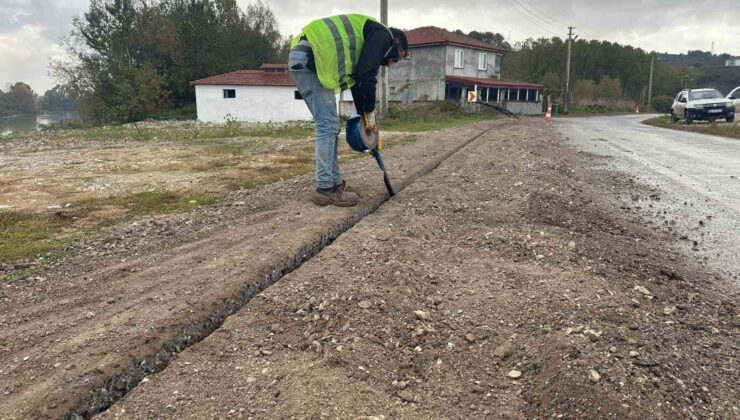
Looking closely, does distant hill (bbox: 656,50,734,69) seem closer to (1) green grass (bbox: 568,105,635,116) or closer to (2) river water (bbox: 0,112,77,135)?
(1) green grass (bbox: 568,105,635,116)

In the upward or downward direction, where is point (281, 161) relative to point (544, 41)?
downward

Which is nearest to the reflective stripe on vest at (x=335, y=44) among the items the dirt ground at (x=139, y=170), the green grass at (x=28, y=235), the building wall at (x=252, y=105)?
the dirt ground at (x=139, y=170)

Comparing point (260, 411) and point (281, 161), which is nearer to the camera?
point (260, 411)

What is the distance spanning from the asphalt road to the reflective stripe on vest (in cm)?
326

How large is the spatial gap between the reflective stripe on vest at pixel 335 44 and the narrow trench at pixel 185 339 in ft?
4.71

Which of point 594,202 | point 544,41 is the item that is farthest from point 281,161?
point 544,41

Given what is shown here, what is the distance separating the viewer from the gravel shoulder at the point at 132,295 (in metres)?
2.19

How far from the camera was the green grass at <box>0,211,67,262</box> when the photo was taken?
3.90 metres

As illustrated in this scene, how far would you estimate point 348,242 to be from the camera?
368cm

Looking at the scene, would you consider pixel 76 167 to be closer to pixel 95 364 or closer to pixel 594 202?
pixel 95 364

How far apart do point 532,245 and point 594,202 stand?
2.25 metres

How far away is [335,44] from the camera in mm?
4469

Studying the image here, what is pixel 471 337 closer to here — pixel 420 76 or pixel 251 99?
pixel 251 99

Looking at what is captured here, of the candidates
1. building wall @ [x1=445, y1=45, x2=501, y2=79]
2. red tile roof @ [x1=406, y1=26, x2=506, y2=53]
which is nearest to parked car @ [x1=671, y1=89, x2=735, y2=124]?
building wall @ [x1=445, y1=45, x2=501, y2=79]
